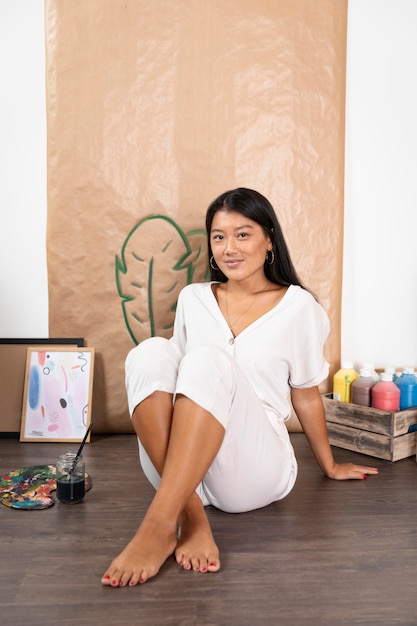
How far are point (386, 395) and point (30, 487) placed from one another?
1125 mm

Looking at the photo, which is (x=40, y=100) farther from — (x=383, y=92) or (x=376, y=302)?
(x=376, y=302)

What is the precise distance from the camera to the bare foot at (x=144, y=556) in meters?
1.19

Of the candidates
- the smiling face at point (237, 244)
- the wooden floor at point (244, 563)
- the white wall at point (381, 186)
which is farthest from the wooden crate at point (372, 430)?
the smiling face at point (237, 244)

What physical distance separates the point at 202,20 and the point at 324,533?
1.67 m

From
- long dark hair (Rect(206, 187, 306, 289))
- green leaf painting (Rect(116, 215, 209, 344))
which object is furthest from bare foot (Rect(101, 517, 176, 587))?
green leaf painting (Rect(116, 215, 209, 344))

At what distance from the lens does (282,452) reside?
1484mm

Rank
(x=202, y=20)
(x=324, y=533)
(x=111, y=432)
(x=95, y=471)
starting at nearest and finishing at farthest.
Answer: (x=324, y=533), (x=95, y=471), (x=202, y=20), (x=111, y=432)

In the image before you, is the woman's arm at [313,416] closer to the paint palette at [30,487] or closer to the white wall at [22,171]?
the paint palette at [30,487]

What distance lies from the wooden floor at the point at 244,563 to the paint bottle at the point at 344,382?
1.30ft

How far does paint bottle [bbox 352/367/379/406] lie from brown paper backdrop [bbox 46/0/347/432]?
0.29m

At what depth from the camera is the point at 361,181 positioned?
2.27 meters

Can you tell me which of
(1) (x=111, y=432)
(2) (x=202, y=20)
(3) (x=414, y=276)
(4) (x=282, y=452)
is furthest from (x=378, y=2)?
(1) (x=111, y=432)

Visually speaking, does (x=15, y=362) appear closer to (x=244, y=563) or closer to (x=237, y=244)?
(x=237, y=244)


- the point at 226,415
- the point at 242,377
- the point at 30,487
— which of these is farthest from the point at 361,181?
the point at 30,487
